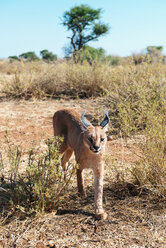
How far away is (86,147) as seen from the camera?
3186 millimetres

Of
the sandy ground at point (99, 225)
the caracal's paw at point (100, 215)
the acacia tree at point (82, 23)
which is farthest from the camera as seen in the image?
the acacia tree at point (82, 23)

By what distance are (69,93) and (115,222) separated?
6.72 metres

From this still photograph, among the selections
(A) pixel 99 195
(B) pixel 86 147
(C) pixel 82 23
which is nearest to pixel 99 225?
(A) pixel 99 195

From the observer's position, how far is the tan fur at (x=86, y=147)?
296 centimetres

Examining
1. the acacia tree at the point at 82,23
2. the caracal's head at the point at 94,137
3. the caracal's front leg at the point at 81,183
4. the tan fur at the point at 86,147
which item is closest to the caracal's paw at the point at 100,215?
the tan fur at the point at 86,147

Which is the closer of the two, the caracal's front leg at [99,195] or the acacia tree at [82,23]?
the caracal's front leg at [99,195]

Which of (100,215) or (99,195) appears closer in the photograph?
(100,215)

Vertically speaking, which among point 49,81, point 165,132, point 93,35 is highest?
point 93,35

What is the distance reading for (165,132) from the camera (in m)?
3.39

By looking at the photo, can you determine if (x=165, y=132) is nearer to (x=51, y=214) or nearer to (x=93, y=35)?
(x=51, y=214)

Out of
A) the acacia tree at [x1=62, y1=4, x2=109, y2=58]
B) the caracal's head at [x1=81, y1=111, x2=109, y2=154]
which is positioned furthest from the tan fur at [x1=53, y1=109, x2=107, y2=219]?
the acacia tree at [x1=62, y1=4, x2=109, y2=58]

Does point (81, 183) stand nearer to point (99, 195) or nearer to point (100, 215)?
point (99, 195)

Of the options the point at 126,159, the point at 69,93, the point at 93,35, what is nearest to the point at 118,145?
the point at 126,159

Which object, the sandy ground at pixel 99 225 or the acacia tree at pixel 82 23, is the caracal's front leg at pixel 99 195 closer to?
the sandy ground at pixel 99 225
